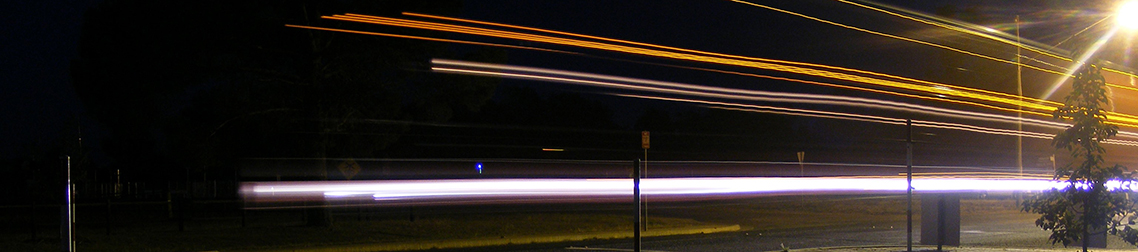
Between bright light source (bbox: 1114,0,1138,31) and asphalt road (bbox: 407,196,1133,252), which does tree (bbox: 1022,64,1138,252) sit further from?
asphalt road (bbox: 407,196,1133,252)

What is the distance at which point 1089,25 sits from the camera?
1193 cm

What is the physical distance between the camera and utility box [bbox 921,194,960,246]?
48.7ft

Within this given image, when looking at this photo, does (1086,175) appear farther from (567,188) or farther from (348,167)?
(567,188)

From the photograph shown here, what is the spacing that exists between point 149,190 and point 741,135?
38779mm

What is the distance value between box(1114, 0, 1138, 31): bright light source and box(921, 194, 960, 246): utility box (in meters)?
4.11

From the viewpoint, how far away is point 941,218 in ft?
49.2

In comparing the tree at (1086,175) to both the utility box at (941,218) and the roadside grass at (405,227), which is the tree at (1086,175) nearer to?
the utility box at (941,218)

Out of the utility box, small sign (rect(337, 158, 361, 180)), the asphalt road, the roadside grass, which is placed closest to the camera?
the utility box

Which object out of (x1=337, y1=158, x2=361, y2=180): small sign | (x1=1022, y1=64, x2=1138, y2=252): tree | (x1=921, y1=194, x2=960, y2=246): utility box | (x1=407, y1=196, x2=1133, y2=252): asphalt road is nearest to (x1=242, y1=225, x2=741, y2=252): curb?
(x1=407, y1=196, x2=1133, y2=252): asphalt road

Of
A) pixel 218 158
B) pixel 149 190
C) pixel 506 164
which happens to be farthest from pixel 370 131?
pixel 149 190

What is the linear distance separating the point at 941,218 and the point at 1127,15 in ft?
15.2

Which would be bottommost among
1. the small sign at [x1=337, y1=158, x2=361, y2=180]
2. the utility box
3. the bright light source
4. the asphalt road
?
the asphalt road

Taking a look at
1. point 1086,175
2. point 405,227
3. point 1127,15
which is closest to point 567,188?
point 405,227

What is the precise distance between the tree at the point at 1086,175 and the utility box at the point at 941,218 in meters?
2.26
